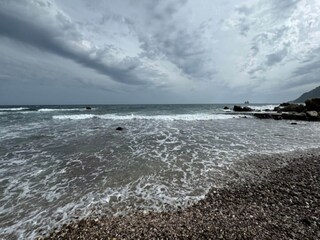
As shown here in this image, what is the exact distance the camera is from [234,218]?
4336 millimetres

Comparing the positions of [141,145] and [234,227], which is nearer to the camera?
[234,227]

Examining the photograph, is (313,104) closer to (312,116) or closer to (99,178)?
(312,116)

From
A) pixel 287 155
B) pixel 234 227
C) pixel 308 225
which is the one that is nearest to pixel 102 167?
pixel 234 227

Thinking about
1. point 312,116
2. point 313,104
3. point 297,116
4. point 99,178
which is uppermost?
point 313,104

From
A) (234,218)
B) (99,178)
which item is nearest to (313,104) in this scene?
(234,218)

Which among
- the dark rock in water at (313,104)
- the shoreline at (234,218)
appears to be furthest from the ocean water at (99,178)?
the dark rock in water at (313,104)

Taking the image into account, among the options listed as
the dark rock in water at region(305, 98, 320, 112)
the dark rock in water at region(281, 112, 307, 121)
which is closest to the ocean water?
the dark rock in water at region(281, 112, 307, 121)

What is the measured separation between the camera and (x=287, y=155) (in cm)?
955

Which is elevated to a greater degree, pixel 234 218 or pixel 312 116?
pixel 312 116

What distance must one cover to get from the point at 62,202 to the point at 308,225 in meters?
6.29

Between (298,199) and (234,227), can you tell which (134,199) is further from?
(298,199)

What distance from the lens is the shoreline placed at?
12.7 ft

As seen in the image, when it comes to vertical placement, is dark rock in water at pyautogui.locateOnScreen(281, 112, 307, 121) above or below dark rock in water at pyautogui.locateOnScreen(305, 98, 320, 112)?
below

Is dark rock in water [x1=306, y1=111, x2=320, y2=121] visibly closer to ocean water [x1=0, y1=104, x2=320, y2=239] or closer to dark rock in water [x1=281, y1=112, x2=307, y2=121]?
dark rock in water [x1=281, y1=112, x2=307, y2=121]
